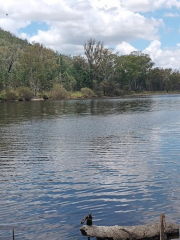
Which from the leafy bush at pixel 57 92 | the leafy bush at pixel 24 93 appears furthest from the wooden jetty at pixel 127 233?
the leafy bush at pixel 57 92

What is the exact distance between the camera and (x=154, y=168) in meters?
19.6

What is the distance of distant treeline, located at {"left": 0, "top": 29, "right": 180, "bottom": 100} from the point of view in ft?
458

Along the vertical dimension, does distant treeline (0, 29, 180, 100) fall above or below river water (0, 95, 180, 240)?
above

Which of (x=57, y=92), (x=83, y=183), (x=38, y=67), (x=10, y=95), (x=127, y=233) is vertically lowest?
(x=83, y=183)

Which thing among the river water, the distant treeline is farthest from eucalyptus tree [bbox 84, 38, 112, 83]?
the river water

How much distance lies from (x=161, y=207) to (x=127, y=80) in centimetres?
18286

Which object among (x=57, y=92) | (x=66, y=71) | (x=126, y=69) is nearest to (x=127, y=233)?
(x=57, y=92)

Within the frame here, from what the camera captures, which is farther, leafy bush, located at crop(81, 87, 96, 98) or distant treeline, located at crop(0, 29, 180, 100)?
leafy bush, located at crop(81, 87, 96, 98)

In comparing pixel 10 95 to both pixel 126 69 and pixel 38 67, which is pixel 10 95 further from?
pixel 126 69

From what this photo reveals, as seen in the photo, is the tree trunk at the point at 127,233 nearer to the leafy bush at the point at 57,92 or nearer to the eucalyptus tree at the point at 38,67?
the leafy bush at the point at 57,92

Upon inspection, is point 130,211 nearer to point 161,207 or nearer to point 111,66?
point 161,207

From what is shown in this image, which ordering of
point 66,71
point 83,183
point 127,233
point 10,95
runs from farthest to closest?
point 66,71 < point 10,95 < point 83,183 < point 127,233

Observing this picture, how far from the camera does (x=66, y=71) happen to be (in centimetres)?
16775

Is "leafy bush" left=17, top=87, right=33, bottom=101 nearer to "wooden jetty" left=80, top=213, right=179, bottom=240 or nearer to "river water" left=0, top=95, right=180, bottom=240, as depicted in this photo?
"river water" left=0, top=95, right=180, bottom=240
